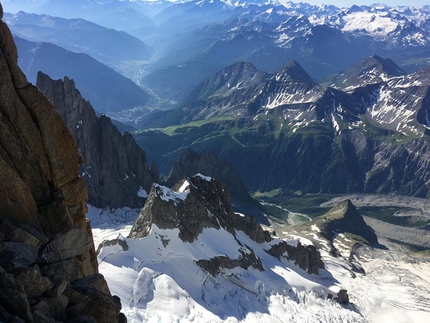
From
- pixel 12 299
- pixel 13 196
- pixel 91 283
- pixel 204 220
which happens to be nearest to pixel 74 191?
pixel 13 196

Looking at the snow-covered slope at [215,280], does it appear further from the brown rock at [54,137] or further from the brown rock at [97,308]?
the brown rock at [54,137]

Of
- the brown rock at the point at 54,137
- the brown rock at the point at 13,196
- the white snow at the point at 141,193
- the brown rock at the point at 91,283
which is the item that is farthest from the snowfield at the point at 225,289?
the white snow at the point at 141,193

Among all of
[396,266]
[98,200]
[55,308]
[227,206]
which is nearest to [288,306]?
[227,206]

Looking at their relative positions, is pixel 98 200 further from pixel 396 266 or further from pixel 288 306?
pixel 396 266

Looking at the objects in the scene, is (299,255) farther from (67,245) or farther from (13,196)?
(13,196)

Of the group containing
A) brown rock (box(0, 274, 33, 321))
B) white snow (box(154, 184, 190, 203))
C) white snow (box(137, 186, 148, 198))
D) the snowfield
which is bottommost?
white snow (box(137, 186, 148, 198))

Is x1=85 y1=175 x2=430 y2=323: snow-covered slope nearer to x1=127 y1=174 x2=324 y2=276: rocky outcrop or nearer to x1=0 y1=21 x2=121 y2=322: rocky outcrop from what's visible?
x1=127 y1=174 x2=324 y2=276: rocky outcrop

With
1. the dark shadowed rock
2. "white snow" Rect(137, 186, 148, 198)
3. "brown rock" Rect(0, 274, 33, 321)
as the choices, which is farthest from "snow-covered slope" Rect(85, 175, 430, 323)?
"white snow" Rect(137, 186, 148, 198)
